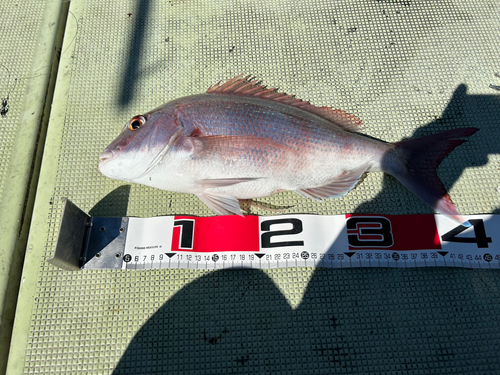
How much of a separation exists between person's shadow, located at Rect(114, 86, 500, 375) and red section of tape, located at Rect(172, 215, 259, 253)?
0.17 meters

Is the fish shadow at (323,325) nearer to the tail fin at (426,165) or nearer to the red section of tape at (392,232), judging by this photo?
the red section of tape at (392,232)

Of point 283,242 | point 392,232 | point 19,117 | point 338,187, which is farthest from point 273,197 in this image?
point 19,117

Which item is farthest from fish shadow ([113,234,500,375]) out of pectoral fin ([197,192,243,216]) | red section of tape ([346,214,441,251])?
pectoral fin ([197,192,243,216])

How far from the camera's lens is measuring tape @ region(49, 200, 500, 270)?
71.4 inches

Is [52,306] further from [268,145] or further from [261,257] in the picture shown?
[268,145]

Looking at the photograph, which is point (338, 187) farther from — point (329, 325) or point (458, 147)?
point (458, 147)

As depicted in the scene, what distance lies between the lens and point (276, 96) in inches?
75.5

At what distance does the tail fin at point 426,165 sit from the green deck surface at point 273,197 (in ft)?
0.67

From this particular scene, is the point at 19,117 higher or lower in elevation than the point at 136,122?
higher

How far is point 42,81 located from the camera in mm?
2330

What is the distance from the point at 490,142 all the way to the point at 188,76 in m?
2.30

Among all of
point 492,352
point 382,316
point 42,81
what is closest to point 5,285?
point 42,81

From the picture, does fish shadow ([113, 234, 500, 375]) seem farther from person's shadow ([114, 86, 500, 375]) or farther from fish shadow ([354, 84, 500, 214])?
fish shadow ([354, 84, 500, 214])

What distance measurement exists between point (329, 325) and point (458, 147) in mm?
1548
